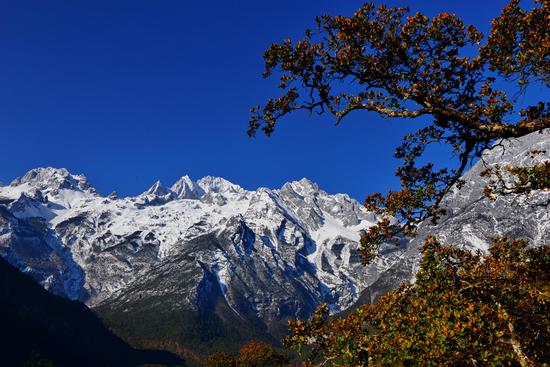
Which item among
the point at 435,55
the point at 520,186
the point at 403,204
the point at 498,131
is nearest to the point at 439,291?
the point at 403,204

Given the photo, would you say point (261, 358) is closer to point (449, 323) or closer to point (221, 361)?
point (221, 361)

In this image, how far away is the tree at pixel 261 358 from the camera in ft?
294

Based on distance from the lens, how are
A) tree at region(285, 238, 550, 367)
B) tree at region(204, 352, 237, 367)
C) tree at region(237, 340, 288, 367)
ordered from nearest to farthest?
tree at region(285, 238, 550, 367), tree at region(237, 340, 288, 367), tree at region(204, 352, 237, 367)

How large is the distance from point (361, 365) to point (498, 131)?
9.21 m

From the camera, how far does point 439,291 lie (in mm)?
16844

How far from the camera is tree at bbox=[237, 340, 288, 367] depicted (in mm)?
89750

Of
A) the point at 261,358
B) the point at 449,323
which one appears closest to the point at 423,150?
the point at 449,323

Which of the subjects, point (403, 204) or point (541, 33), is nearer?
point (541, 33)

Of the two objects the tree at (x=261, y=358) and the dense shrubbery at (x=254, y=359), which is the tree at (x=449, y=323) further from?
the dense shrubbery at (x=254, y=359)

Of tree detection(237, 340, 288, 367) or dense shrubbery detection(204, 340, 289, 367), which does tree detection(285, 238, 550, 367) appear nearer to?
tree detection(237, 340, 288, 367)

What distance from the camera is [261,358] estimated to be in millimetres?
90250

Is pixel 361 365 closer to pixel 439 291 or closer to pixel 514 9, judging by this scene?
pixel 439 291

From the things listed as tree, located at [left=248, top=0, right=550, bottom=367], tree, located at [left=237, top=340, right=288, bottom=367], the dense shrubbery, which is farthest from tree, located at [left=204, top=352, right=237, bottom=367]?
tree, located at [left=248, top=0, right=550, bottom=367]

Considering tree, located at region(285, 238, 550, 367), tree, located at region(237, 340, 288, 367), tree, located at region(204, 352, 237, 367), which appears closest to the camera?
tree, located at region(285, 238, 550, 367)
